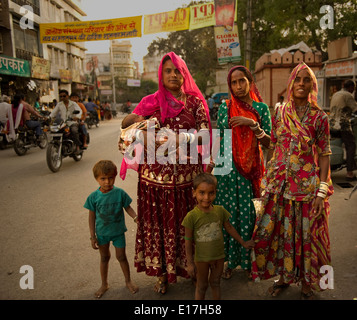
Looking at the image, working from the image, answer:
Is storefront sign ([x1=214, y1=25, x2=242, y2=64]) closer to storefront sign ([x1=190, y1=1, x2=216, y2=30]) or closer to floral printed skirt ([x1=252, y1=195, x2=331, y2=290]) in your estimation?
storefront sign ([x1=190, y1=1, x2=216, y2=30])

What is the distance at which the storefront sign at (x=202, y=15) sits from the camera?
39.0 feet

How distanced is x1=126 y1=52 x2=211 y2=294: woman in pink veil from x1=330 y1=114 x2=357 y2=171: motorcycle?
3876 millimetres

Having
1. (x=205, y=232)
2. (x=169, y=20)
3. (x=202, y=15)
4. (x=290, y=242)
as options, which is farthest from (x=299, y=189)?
(x=169, y=20)

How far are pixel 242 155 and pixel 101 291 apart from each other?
4.84 ft

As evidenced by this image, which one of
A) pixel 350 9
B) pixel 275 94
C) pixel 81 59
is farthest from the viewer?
pixel 81 59

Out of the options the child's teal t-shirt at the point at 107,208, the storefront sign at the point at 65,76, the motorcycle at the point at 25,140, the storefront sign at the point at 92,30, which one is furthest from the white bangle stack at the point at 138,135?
the storefront sign at the point at 65,76

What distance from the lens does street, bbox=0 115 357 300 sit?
249cm

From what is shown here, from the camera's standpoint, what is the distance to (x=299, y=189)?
7.47 feet

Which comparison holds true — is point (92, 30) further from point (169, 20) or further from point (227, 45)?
point (227, 45)

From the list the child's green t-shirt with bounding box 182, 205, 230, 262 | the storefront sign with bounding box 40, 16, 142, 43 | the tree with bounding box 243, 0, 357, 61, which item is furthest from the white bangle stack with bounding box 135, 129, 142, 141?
the tree with bounding box 243, 0, 357, 61
